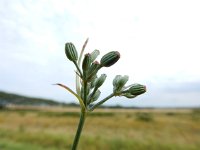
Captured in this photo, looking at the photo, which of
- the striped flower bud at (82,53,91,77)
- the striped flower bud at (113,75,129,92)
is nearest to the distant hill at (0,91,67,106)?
the striped flower bud at (113,75,129,92)

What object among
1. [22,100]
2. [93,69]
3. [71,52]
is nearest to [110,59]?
[93,69]

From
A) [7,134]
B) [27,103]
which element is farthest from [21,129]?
[27,103]

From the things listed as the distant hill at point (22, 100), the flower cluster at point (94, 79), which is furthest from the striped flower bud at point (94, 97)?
the distant hill at point (22, 100)

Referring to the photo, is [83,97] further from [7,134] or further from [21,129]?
[21,129]

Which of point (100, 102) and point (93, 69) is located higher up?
point (93, 69)

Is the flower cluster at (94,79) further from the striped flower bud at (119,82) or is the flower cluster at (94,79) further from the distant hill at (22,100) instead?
the distant hill at (22,100)

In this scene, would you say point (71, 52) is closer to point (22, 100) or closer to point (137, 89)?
point (137, 89)
